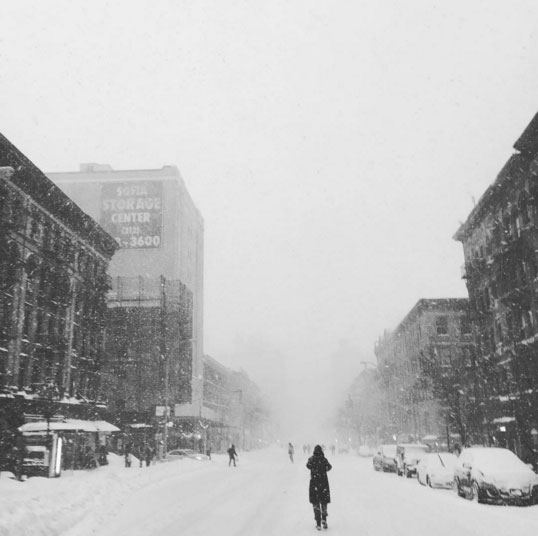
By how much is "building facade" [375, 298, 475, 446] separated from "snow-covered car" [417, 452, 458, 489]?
819 inches

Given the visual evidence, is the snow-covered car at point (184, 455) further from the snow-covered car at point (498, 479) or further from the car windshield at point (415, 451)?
the snow-covered car at point (498, 479)

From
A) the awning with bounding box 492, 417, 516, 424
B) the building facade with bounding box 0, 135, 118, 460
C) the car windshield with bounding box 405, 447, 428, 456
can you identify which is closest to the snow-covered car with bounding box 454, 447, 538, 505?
the car windshield with bounding box 405, 447, 428, 456

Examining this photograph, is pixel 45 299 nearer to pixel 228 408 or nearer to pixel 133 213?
pixel 133 213

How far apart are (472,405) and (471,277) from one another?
1005 cm

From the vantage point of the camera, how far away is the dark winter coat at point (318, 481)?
12.3m

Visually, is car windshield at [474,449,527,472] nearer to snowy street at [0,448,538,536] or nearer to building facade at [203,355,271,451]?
snowy street at [0,448,538,536]

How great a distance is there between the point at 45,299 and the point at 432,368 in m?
34.6

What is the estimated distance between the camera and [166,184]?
85812mm

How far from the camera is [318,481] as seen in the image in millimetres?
12797

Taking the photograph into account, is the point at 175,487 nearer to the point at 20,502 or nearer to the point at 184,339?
the point at 20,502

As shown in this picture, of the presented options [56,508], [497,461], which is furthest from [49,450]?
[497,461]

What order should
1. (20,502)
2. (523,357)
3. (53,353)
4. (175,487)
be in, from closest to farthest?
(20,502) < (175,487) < (523,357) < (53,353)

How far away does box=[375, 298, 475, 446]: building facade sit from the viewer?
49453 millimetres

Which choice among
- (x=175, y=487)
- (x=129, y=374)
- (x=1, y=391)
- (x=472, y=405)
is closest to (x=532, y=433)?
(x=472, y=405)
